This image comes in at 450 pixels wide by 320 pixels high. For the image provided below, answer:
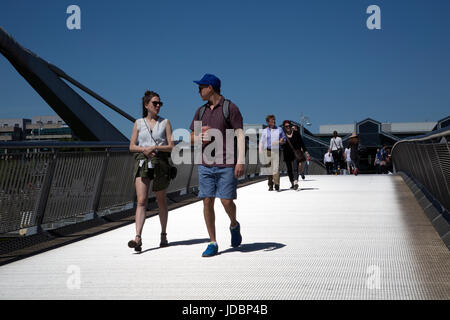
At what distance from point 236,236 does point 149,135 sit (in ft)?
4.59

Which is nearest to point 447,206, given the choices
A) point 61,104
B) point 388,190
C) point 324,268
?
point 324,268

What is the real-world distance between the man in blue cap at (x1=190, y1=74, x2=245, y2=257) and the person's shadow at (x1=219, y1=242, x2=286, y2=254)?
414mm

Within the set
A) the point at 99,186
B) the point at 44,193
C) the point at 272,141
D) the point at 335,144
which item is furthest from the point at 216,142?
the point at 335,144

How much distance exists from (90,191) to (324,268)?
4.47 m

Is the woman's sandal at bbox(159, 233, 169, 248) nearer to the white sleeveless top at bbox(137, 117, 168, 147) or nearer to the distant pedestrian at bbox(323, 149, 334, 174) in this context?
the white sleeveless top at bbox(137, 117, 168, 147)

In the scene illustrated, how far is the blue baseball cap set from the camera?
608cm

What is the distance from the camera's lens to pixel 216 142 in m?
6.05

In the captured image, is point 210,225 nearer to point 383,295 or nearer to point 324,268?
point 324,268

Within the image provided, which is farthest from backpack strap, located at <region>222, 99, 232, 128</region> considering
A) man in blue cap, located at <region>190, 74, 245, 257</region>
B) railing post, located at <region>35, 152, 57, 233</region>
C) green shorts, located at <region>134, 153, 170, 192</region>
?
railing post, located at <region>35, 152, 57, 233</region>

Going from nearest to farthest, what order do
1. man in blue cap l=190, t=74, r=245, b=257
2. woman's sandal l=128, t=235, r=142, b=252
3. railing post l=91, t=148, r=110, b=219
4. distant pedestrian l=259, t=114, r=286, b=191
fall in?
1. man in blue cap l=190, t=74, r=245, b=257
2. woman's sandal l=128, t=235, r=142, b=252
3. railing post l=91, t=148, r=110, b=219
4. distant pedestrian l=259, t=114, r=286, b=191

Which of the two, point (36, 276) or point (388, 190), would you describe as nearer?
point (36, 276)

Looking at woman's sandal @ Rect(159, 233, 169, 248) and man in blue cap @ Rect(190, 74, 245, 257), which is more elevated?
man in blue cap @ Rect(190, 74, 245, 257)

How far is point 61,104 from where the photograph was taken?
47.5 meters
